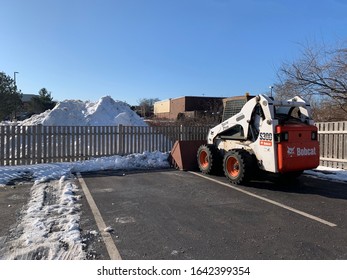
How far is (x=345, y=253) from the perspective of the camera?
4.48 meters

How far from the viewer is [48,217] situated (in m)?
5.97

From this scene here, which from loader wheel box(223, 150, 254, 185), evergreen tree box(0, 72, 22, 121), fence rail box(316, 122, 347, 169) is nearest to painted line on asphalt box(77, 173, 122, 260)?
loader wheel box(223, 150, 254, 185)

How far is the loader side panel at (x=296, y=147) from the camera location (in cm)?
816

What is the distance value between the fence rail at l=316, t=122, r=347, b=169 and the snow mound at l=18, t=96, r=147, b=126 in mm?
13549

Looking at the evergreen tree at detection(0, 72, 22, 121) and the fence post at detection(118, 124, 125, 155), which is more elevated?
the evergreen tree at detection(0, 72, 22, 121)

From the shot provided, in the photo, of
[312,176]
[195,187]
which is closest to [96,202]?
[195,187]

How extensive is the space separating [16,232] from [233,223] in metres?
3.40

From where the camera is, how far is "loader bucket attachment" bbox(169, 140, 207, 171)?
11.9 m

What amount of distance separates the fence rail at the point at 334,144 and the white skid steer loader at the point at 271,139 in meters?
3.50

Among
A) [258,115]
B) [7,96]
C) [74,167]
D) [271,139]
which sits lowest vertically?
[74,167]

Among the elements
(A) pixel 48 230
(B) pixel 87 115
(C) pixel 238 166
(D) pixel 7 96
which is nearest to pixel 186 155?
(C) pixel 238 166

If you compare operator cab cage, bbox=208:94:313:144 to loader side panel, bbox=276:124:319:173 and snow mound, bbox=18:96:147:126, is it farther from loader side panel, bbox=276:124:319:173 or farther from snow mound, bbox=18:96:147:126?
snow mound, bbox=18:96:147:126

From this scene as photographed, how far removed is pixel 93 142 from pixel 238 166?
7.37m

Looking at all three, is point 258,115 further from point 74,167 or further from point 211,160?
point 74,167
